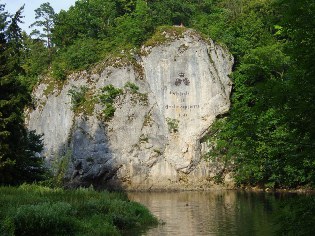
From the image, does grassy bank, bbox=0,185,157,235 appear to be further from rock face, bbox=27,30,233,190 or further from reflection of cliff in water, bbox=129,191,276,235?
rock face, bbox=27,30,233,190

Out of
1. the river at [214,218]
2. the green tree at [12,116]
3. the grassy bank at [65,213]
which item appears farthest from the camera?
the green tree at [12,116]

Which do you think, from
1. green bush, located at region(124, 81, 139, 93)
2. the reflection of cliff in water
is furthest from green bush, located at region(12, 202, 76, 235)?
green bush, located at region(124, 81, 139, 93)

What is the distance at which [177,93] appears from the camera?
53.8m

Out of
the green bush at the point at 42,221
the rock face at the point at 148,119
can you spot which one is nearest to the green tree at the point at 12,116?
the green bush at the point at 42,221

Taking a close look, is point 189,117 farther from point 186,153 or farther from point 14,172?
point 14,172

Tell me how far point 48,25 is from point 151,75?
2340 centimetres

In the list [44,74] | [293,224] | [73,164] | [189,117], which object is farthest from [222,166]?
[293,224]

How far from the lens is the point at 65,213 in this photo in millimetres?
18109

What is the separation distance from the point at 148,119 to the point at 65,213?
115 ft

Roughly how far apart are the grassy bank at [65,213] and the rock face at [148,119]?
997 inches

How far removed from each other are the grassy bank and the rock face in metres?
25.3

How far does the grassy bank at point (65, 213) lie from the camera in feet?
52.3

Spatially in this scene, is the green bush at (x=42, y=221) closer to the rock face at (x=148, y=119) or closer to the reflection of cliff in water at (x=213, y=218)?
the reflection of cliff in water at (x=213, y=218)

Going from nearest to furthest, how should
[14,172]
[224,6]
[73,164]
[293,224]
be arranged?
[293,224]
[14,172]
[73,164]
[224,6]
